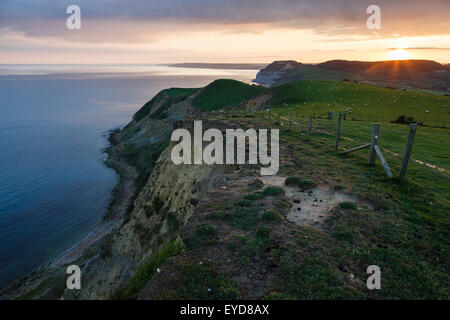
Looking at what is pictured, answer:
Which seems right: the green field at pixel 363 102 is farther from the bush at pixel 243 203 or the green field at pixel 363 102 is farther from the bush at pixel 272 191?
the bush at pixel 243 203

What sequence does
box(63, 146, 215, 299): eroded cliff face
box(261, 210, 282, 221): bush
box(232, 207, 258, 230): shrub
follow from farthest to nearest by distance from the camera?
box(63, 146, 215, 299): eroded cliff face
box(261, 210, 282, 221): bush
box(232, 207, 258, 230): shrub

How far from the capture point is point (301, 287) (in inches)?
282

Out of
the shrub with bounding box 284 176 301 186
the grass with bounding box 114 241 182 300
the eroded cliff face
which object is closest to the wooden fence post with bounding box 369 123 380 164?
the shrub with bounding box 284 176 301 186

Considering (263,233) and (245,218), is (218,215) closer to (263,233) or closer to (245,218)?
(245,218)

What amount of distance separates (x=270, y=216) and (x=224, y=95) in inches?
3058

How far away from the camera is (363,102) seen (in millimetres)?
58781

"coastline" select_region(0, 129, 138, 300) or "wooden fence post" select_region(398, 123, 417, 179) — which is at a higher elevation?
"wooden fence post" select_region(398, 123, 417, 179)

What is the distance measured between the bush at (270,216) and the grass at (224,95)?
66.5 meters

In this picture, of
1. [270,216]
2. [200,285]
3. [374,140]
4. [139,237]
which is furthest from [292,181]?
[139,237]

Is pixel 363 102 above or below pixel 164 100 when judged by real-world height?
below

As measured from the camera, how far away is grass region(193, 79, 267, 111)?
3086 inches

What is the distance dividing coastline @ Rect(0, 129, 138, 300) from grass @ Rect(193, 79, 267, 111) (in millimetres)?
30347

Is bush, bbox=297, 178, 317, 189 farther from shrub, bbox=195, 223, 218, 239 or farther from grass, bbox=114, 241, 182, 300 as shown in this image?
grass, bbox=114, 241, 182, 300

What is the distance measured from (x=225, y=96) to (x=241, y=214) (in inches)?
2986
